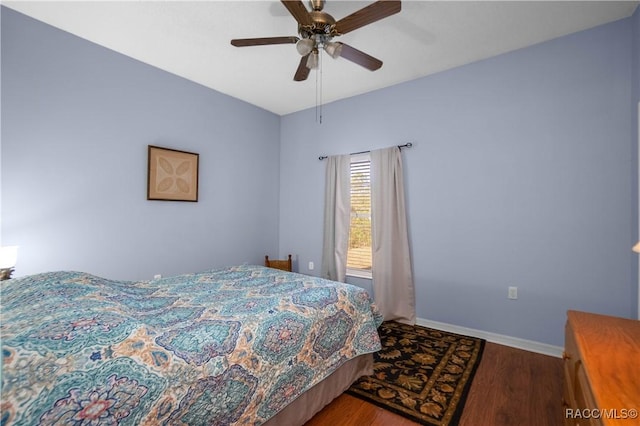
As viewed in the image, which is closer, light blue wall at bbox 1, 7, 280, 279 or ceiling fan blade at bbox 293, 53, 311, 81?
ceiling fan blade at bbox 293, 53, 311, 81

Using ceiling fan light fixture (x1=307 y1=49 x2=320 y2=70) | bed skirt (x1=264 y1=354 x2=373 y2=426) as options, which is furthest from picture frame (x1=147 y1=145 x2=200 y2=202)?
bed skirt (x1=264 y1=354 x2=373 y2=426)

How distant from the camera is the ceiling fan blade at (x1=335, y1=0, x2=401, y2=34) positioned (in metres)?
1.51

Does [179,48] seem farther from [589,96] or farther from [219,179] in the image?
[589,96]

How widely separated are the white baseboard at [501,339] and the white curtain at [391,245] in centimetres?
23

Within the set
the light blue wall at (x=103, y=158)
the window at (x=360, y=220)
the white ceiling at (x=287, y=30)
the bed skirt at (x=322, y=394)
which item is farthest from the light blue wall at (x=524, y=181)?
the light blue wall at (x=103, y=158)

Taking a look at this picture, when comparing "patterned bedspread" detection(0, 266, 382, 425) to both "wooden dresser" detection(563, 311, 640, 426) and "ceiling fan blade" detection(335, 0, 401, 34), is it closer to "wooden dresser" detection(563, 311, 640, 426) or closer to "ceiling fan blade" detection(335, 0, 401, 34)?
"wooden dresser" detection(563, 311, 640, 426)

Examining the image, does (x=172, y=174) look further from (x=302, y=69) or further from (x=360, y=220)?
(x=360, y=220)

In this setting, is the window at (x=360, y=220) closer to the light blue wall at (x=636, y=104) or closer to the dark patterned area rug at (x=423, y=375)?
the dark patterned area rug at (x=423, y=375)

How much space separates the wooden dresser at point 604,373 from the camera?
77 cm

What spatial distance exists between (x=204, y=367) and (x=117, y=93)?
9.29ft

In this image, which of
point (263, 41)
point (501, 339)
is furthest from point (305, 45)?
point (501, 339)

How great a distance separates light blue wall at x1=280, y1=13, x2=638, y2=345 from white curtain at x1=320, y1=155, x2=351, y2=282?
0.62 meters

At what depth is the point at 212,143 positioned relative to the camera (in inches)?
139

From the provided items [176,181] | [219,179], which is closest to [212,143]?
[219,179]
